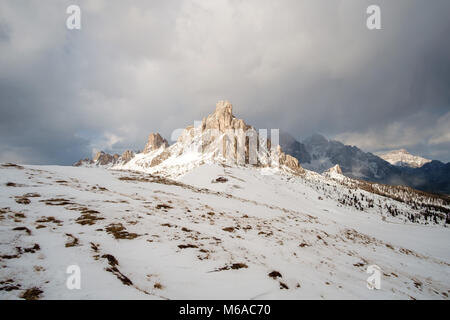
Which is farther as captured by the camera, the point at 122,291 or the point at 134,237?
the point at 134,237

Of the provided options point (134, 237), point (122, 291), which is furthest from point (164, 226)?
point (122, 291)

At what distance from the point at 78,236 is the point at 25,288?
3.75m

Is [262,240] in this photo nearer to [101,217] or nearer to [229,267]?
[229,267]

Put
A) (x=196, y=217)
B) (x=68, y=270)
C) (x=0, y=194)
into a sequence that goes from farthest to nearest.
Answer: (x=196, y=217) < (x=0, y=194) < (x=68, y=270)

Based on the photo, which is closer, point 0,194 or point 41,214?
point 41,214

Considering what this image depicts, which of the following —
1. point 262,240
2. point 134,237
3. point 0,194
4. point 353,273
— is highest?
point 0,194

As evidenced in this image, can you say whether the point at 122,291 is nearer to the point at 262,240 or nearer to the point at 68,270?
the point at 68,270

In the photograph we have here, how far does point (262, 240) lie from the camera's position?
481 inches

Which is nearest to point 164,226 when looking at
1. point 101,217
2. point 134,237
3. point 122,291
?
point 134,237

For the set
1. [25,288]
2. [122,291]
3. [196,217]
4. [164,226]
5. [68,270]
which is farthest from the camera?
[196,217]

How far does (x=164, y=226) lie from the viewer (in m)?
11.0

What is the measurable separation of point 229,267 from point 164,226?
4981mm

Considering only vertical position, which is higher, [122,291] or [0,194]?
[0,194]

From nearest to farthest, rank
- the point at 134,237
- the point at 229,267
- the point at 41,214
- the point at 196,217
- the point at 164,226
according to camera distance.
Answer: the point at 229,267 → the point at 134,237 → the point at 41,214 → the point at 164,226 → the point at 196,217
